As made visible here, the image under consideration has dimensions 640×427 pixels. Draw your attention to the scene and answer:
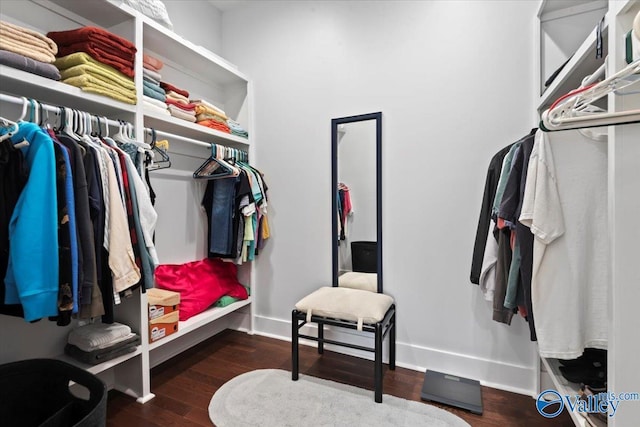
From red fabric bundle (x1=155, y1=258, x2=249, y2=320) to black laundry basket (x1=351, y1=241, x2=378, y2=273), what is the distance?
3.49 feet

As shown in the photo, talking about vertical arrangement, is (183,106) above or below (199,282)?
above

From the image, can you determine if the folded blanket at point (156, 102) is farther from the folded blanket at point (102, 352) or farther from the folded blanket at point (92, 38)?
the folded blanket at point (102, 352)

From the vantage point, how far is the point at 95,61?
1608 mm

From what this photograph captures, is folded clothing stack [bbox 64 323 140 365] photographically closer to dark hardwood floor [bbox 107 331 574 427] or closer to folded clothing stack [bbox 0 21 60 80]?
dark hardwood floor [bbox 107 331 574 427]

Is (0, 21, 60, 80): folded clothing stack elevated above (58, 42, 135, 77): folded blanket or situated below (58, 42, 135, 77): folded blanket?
below

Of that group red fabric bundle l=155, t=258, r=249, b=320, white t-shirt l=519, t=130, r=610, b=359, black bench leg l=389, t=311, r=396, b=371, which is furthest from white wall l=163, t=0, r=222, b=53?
black bench leg l=389, t=311, r=396, b=371

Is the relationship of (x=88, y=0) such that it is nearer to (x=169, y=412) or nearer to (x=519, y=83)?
(x=169, y=412)

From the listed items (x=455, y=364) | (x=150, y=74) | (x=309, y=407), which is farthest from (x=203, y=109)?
(x=455, y=364)

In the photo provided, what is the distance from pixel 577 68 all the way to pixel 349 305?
1.66 metres

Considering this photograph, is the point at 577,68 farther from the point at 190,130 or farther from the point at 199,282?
the point at 199,282

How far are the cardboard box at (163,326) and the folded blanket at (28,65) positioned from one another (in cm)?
142

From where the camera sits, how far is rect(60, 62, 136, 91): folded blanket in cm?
154

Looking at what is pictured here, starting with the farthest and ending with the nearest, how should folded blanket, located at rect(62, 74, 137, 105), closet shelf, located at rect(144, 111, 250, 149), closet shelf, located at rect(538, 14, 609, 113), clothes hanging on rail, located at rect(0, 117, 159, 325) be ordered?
1. closet shelf, located at rect(144, 111, 250, 149)
2. folded blanket, located at rect(62, 74, 137, 105)
3. clothes hanging on rail, located at rect(0, 117, 159, 325)
4. closet shelf, located at rect(538, 14, 609, 113)

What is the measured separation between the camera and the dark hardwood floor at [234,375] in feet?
5.51
